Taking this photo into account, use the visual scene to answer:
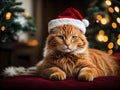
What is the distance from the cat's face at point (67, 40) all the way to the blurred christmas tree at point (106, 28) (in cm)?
64

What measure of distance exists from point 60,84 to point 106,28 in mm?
1074

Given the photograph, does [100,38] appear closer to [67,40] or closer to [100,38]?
[100,38]

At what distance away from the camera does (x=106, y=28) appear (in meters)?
2.77

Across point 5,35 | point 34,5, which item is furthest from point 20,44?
point 5,35

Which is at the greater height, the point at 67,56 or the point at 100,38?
the point at 100,38

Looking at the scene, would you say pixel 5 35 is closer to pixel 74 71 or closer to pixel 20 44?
pixel 74 71

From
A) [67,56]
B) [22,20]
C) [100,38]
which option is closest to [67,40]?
[67,56]

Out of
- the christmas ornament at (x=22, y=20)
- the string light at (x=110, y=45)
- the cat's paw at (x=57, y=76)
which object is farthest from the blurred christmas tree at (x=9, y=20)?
the cat's paw at (x=57, y=76)

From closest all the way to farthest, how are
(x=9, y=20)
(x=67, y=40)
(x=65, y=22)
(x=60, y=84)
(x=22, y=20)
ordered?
1. (x=60, y=84)
2. (x=67, y=40)
3. (x=65, y=22)
4. (x=9, y=20)
5. (x=22, y=20)

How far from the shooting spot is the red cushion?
6.09 feet

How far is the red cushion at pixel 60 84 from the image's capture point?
1855 mm

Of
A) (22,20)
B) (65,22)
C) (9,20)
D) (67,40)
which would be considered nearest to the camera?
(67,40)

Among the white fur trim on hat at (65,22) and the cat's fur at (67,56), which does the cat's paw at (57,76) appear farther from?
the white fur trim on hat at (65,22)

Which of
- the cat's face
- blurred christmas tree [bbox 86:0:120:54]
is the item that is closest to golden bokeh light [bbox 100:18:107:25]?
blurred christmas tree [bbox 86:0:120:54]
